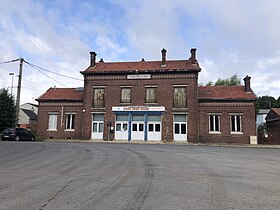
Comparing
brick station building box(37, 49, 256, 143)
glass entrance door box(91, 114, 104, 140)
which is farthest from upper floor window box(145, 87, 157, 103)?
glass entrance door box(91, 114, 104, 140)

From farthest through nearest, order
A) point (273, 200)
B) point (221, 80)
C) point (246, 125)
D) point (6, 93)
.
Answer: point (221, 80) → point (6, 93) → point (246, 125) → point (273, 200)

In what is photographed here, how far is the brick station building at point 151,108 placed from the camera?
3042cm

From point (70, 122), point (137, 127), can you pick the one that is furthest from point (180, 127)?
point (70, 122)

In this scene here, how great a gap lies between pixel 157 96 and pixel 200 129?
5.95 m

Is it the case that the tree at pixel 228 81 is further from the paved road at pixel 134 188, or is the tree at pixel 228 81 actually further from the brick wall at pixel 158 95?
the paved road at pixel 134 188

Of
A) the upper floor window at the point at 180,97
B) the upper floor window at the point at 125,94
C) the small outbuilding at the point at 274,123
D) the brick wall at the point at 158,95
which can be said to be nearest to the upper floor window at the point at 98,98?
the brick wall at the point at 158,95

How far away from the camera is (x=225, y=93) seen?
105 ft

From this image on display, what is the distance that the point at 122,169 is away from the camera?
9.48 metres

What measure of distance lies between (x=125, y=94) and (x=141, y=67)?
3.88 meters

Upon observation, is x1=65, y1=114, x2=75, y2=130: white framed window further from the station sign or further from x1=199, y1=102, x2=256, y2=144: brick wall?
x1=199, y1=102, x2=256, y2=144: brick wall

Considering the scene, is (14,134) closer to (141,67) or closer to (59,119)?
(59,119)

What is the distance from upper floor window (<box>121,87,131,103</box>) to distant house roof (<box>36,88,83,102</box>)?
528cm

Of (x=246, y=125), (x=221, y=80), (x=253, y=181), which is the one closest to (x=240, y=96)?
(x=246, y=125)

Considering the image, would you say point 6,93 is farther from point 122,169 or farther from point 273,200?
point 273,200
